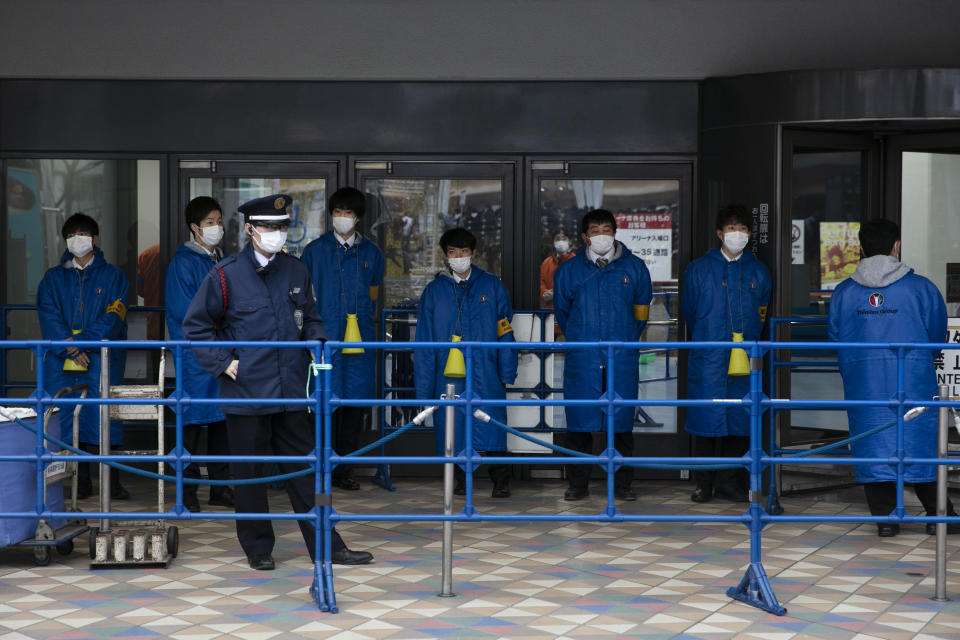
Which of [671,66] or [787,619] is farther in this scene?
[671,66]

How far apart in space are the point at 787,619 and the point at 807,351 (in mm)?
3546

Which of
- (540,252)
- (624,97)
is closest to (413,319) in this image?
(540,252)

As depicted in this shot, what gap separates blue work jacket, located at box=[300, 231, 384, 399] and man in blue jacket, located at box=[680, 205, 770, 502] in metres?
2.10

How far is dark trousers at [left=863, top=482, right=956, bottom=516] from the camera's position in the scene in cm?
668

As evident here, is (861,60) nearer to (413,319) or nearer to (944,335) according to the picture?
(944,335)

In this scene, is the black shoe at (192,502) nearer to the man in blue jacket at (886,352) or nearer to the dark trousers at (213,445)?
the dark trousers at (213,445)

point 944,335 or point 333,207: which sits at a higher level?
point 333,207

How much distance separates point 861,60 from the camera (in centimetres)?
830

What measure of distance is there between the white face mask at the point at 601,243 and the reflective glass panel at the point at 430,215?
3.19 ft

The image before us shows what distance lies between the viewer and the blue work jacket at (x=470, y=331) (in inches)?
302

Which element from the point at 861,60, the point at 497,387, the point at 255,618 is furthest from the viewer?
the point at 861,60

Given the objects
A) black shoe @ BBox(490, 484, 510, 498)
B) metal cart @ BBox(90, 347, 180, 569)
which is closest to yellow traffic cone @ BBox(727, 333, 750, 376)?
black shoe @ BBox(490, 484, 510, 498)

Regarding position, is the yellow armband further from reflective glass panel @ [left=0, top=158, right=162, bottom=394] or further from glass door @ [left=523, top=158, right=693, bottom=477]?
glass door @ [left=523, top=158, right=693, bottom=477]

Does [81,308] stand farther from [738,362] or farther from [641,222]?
[738,362]
